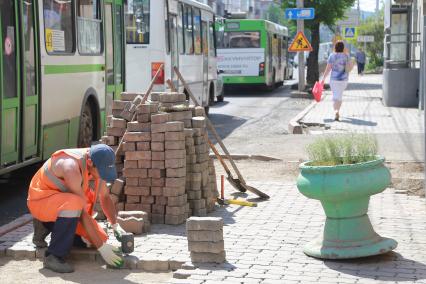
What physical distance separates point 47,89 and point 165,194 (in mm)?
3175

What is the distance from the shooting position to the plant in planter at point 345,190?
6625 millimetres

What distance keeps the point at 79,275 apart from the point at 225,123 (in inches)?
560

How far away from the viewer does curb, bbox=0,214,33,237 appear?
25.9 ft

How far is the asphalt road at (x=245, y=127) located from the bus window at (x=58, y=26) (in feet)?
6.02

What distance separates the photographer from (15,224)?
Answer: 817 cm

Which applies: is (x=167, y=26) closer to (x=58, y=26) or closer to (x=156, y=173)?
(x=58, y=26)

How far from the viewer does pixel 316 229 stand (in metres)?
7.97

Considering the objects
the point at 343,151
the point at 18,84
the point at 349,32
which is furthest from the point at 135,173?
the point at 349,32

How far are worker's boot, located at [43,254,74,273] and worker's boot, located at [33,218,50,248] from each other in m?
0.46

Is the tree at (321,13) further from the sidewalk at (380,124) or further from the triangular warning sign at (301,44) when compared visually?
the sidewalk at (380,124)

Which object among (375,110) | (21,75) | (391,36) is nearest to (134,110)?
(21,75)

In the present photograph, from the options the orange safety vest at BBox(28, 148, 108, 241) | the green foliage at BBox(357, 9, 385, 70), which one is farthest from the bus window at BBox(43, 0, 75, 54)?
the green foliage at BBox(357, 9, 385, 70)

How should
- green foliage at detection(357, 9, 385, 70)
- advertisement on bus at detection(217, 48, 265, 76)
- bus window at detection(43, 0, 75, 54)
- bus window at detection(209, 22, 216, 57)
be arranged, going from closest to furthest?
bus window at detection(43, 0, 75, 54)
bus window at detection(209, 22, 216, 57)
advertisement on bus at detection(217, 48, 265, 76)
green foliage at detection(357, 9, 385, 70)

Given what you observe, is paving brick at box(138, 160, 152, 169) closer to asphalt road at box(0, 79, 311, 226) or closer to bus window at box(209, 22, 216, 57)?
asphalt road at box(0, 79, 311, 226)
